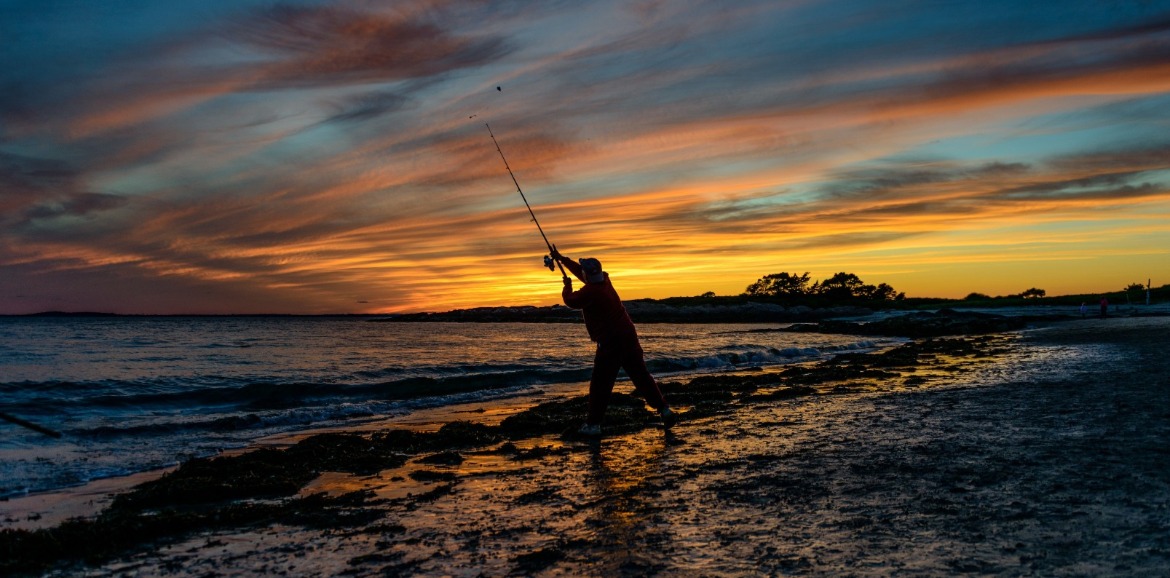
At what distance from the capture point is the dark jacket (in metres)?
10.9

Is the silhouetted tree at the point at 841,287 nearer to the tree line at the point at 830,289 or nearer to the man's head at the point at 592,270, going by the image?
the tree line at the point at 830,289

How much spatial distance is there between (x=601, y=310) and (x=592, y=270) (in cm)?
61

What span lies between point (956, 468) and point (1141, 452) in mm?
2004

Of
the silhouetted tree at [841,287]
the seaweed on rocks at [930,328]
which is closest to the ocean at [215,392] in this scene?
the seaweed on rocks at [930,328]


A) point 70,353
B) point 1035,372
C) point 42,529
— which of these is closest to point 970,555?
point 42,529

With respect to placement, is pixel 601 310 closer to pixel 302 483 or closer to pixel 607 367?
pixel 607 367

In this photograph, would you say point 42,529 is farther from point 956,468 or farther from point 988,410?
point 988,410

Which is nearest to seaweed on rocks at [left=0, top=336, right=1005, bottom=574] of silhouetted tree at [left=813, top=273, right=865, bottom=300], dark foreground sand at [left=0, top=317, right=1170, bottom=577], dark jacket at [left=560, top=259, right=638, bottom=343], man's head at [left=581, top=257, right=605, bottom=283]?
dark foreground sand at [left=0, top=317, right=1170, bottom=577]

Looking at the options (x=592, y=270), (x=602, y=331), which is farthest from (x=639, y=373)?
(x=592, y=270)

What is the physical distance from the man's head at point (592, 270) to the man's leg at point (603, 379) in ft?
3.28

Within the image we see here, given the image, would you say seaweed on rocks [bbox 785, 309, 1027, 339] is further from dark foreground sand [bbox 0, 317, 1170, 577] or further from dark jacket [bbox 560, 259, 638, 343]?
dark jacket [bbox 560, 259, 638, 343]

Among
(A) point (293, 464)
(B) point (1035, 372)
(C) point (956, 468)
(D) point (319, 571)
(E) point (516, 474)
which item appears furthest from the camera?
(B) point (1035, 372)

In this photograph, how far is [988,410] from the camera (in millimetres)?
11227

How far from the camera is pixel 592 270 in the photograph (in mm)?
10922
